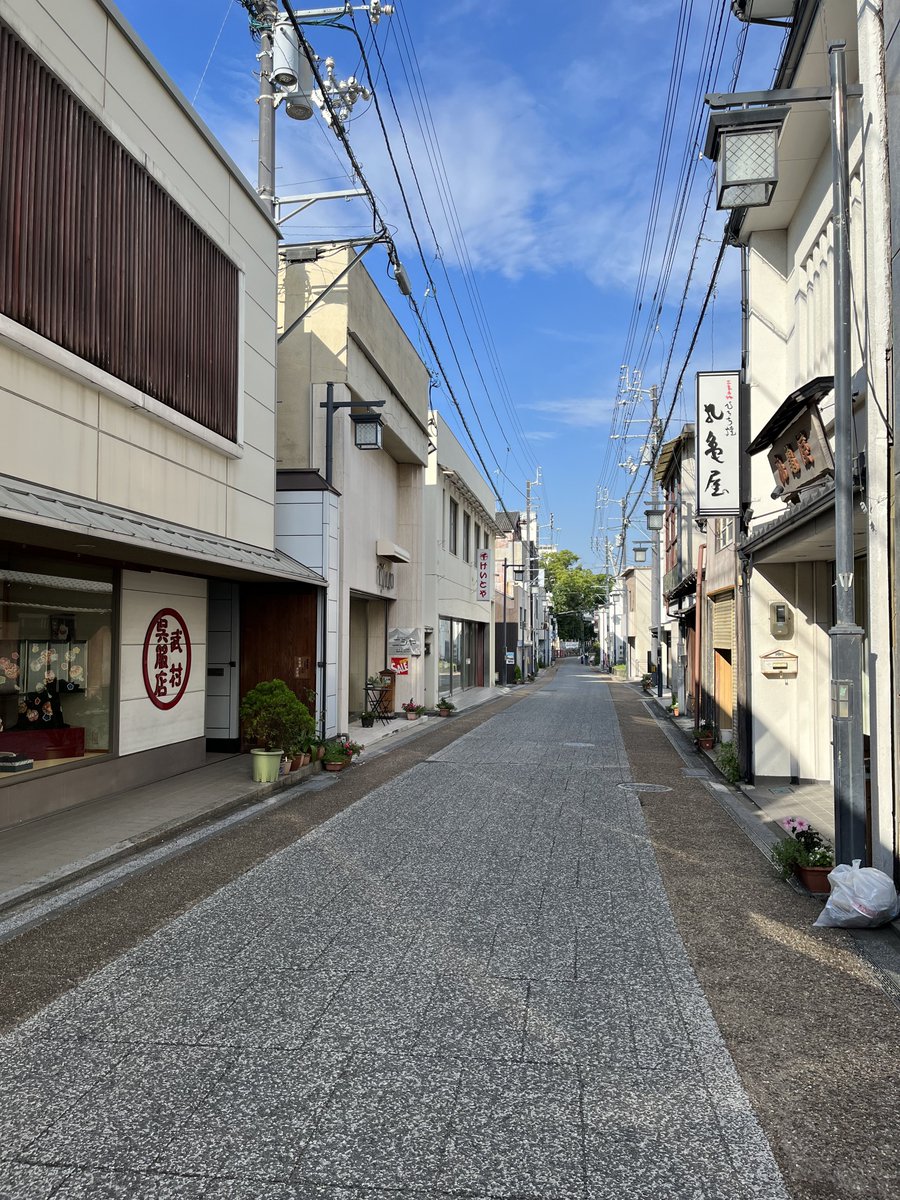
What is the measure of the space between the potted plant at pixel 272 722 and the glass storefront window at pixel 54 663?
2.08 m

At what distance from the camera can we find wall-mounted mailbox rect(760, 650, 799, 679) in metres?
11.5

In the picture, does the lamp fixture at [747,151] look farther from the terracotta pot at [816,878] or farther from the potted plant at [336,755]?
the potted plant at [336,755]

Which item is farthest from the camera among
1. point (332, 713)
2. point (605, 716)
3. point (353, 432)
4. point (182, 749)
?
point (605, 716)

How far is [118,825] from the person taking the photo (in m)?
8.59

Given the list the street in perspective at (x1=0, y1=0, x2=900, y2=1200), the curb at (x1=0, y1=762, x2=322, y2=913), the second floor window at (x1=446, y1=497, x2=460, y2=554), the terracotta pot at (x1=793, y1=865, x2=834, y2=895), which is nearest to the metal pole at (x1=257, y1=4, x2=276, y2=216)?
the street in perspective at (x1=0, y1=0, x2=900, y2=1200)

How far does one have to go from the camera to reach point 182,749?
39.3 ft

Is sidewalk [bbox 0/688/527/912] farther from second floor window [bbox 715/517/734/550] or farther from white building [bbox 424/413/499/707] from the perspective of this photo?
white building [bbox 424/413/499/707]

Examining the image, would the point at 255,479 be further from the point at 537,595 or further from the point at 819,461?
the point at 537,595

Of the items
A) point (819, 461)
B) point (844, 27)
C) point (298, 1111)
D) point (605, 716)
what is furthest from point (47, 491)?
point (605, 716)

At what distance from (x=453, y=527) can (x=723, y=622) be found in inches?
629

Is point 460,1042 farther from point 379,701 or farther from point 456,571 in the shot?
point 456,571

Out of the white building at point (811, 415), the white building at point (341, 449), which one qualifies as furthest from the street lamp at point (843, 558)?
the white building at point (341, 449)

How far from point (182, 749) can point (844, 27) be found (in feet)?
36.9

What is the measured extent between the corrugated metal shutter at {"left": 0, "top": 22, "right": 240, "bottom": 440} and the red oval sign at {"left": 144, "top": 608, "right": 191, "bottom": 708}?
274 centimetres
